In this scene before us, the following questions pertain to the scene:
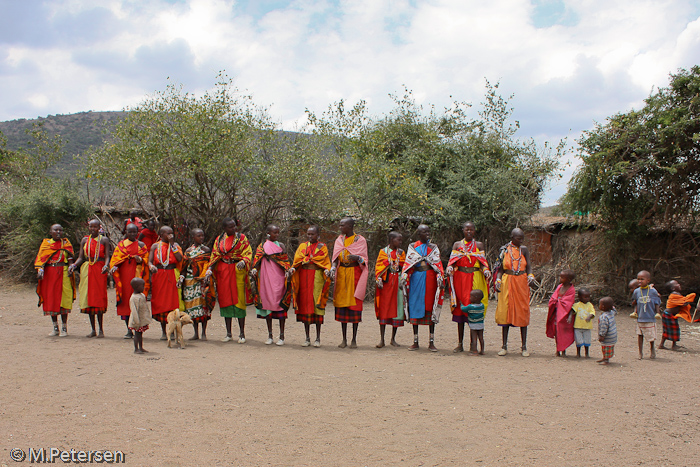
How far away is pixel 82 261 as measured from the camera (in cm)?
825

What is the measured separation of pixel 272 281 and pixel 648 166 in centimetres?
878

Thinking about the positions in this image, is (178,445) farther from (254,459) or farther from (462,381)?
(462,381)

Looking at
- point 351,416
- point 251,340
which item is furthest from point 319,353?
point 351,416

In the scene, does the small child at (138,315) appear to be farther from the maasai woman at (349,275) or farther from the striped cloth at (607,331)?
the striped cloth at (607,331)

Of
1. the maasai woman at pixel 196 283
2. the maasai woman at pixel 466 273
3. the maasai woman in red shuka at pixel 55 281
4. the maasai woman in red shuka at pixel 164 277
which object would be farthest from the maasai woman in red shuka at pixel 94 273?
the maasai woman at pixel 466 273

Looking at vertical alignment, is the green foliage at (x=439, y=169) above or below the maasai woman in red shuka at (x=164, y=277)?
above

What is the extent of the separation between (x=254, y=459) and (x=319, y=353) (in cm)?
368

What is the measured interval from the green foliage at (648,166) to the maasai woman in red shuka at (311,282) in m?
7.60

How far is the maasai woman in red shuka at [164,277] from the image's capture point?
7730 millimetres

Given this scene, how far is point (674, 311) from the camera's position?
25.0ft

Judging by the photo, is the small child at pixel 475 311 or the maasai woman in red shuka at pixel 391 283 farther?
the maasai woman in red shuka at pixel 391 283

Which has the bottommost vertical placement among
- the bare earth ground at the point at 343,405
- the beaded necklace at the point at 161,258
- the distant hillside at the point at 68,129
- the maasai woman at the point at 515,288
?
the bare earth ground at the point at 343,405

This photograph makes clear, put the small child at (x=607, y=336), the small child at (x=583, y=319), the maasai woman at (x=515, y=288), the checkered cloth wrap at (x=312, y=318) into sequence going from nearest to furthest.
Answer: the small child at (x=607, y=336) → the small child at (x=583, y=319) → the maasai woman at (x=515, y=288) → the checkered cloth wrap at (x=312, y=318)

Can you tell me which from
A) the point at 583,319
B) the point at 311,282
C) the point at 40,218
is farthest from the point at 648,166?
the point at 40,218
